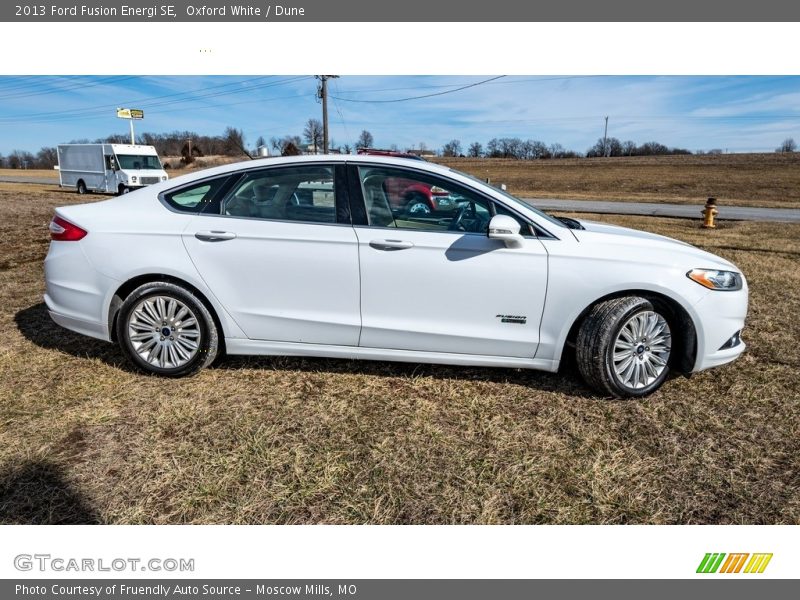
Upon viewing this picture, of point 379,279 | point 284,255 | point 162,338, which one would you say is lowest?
point 162,338

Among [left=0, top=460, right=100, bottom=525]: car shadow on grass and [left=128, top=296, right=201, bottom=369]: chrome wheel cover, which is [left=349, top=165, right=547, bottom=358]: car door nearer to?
[left=128, top=296, right=201, bottom=369]: chrome wheel cover

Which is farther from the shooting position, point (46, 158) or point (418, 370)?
point (46, 158)

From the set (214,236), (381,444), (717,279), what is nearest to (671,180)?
(717,279)

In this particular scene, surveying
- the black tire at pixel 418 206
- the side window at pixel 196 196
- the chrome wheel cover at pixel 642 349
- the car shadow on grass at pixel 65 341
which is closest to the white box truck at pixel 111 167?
the car shadow on grass at pixel 65 341

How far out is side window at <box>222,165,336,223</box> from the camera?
138 inches

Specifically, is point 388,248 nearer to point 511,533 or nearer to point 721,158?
point 511,533

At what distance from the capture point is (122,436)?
2.95m

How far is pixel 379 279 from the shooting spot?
3.37 metres

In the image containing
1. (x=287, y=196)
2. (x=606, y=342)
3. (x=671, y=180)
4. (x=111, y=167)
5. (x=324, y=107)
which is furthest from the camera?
(x=671, y=180)

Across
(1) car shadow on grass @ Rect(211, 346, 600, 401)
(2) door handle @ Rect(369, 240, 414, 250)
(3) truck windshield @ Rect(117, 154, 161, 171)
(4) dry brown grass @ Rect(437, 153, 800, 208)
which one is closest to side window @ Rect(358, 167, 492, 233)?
(2) door handle @ Rect(369, 240, 414, 250)

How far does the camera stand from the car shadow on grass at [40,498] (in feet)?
7.62

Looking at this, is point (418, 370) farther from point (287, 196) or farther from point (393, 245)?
point (287, 196)

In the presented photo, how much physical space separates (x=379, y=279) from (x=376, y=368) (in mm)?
872

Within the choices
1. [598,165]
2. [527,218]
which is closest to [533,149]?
[598,165]
